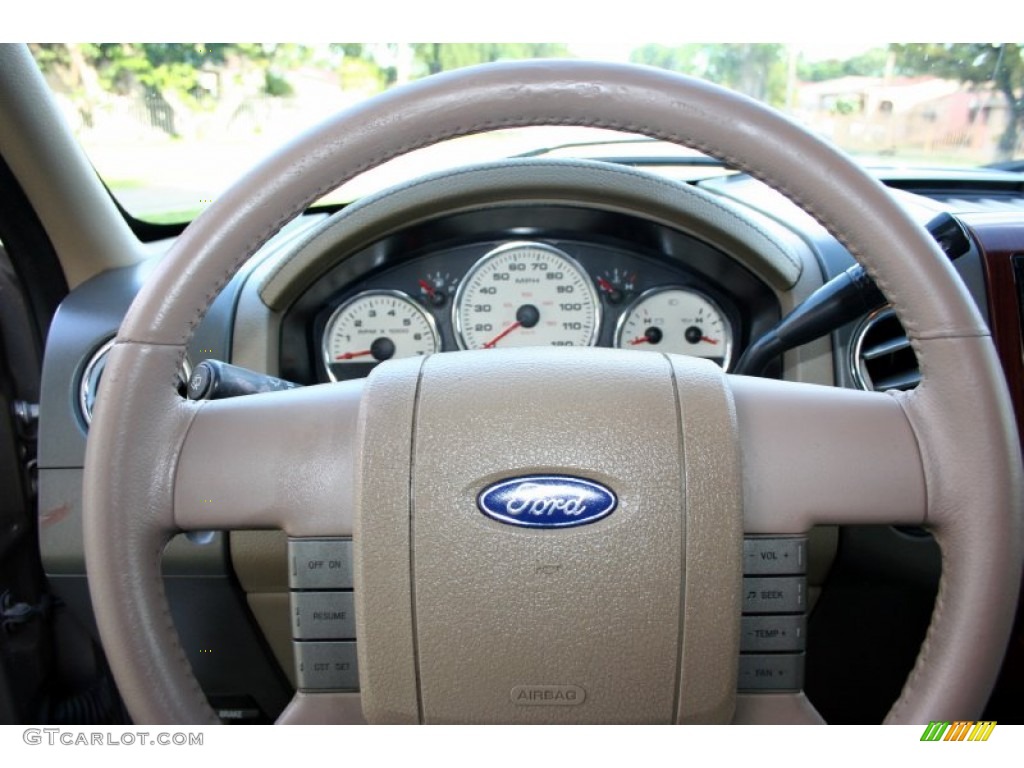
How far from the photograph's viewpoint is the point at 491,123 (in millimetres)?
860

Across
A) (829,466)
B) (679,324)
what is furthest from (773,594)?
(679,324)

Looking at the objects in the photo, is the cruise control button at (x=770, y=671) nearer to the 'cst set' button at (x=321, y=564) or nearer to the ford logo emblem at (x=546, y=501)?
the ford logo emblem at (x=546, y=501)

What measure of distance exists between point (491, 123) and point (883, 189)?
40 centimetres

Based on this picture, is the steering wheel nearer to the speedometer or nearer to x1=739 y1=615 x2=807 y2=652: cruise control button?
x1=739 y1=615 x2=807 y2=652: cruise control button

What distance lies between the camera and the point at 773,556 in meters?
0.97

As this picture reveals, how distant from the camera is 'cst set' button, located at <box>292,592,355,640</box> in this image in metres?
1.00

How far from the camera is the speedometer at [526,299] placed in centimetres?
191

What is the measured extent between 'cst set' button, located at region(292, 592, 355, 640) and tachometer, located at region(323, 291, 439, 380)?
3.01 feet

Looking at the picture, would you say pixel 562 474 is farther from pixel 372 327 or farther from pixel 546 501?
pixel 372 327

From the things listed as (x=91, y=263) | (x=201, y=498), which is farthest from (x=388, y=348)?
(x=201, y=498)

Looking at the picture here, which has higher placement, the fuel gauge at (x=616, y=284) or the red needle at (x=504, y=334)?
the fuel gauge at (x=616, y=284)

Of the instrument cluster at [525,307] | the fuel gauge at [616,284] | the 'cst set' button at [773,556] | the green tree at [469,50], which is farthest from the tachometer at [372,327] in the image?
the 'cst set' button at [773,556]

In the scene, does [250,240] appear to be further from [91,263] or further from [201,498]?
[91,263]
